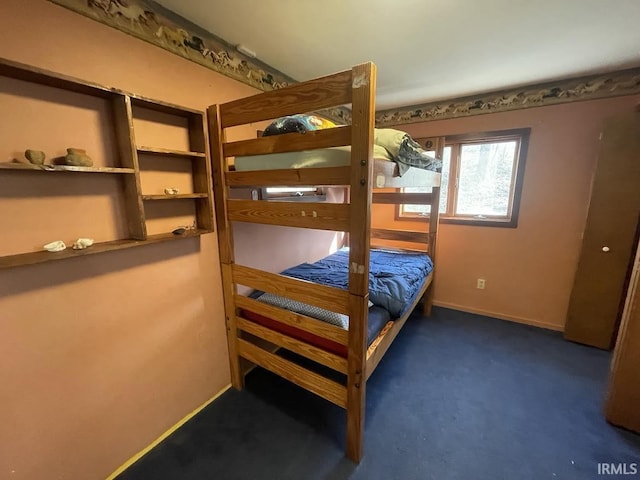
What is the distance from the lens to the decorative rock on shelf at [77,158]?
39.8 inches

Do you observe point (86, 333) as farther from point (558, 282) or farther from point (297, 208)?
point (558, 282)

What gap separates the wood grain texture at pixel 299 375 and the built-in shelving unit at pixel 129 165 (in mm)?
908

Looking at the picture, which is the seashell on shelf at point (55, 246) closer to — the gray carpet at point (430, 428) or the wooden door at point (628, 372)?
the gray carpet at point (430, 428)

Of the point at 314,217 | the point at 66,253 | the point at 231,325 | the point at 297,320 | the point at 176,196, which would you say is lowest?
the point at 231,325

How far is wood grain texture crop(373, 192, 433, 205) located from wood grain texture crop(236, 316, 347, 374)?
2027mm

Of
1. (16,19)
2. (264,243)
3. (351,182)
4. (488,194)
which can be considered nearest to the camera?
(16,19)

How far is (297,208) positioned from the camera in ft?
4.29

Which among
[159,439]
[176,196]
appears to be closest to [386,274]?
[176,196]

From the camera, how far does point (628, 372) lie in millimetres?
1521

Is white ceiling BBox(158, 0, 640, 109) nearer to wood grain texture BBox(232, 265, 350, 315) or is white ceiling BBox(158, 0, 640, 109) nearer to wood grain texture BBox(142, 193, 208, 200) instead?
wood grain texture BBox(142, 193, 208, 200)

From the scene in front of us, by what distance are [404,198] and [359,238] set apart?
6.56 feet

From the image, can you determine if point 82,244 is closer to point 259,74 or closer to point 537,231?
point 259,74

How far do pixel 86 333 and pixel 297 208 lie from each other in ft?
3.75

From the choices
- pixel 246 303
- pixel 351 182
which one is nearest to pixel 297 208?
pixel 351 182
